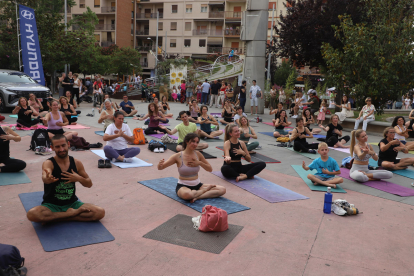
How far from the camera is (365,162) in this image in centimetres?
759

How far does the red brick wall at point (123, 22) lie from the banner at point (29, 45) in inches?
1462

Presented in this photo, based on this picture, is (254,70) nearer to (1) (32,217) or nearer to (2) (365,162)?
(2) (365,162)

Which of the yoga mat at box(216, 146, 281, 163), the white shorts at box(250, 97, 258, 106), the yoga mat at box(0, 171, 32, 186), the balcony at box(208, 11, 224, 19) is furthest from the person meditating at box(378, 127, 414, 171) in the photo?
the balcony at box(208, 11, 224, 19)

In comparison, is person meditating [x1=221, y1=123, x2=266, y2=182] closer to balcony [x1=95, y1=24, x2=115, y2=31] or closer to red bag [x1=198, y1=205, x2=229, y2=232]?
red bag [x1=198, y1=205, x2=229, y2=232]

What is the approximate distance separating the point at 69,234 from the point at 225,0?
5173 centimetres

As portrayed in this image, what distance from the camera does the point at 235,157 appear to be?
283 inches

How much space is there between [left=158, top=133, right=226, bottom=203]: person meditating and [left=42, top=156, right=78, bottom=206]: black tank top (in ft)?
4.78

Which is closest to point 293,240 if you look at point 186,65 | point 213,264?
point 213,264

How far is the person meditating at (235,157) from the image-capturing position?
7004mm

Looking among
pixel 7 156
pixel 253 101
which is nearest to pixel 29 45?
pixel 253 101

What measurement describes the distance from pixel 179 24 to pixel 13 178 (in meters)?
51.3

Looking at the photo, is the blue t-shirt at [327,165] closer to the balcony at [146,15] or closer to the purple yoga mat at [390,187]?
the purple yoga mat at [390,187]

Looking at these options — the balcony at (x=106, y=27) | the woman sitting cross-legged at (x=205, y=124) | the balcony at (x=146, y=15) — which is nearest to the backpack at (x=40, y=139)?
the woman sitting cross-legged at (x=205, y=124)

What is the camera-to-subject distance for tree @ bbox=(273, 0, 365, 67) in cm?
1841
